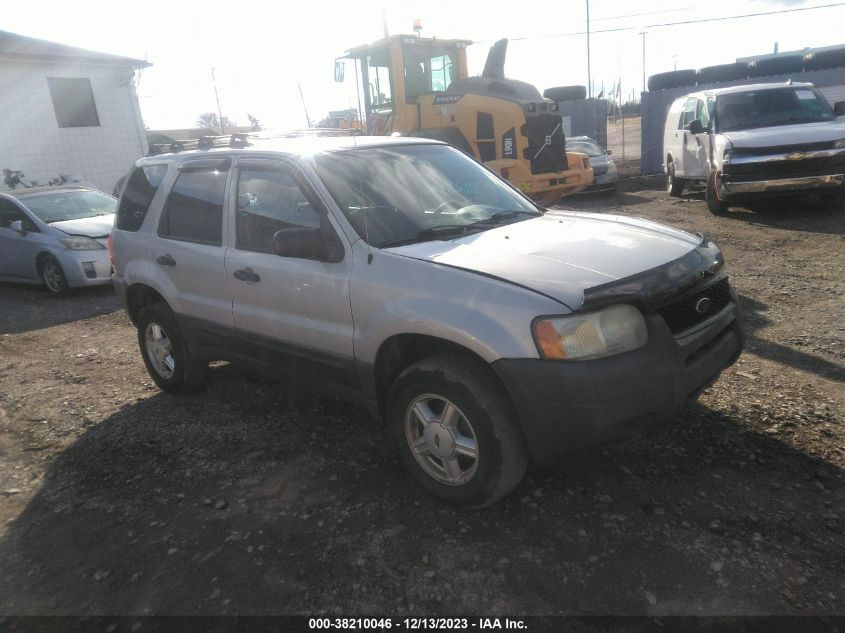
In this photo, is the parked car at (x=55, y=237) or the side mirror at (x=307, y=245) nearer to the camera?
the side mirror at (x=307, y=245)

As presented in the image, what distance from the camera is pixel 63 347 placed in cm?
665

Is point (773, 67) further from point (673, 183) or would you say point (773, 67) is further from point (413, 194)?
point (413, 194)

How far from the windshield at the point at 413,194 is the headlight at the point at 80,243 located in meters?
6.60

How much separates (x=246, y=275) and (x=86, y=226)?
6.72 metres

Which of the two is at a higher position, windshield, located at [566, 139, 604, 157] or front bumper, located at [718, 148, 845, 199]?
windshield, located at [566, 139, 604, 157]

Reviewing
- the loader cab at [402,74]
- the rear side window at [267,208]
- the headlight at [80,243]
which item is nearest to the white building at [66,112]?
the headlight at [80,243]

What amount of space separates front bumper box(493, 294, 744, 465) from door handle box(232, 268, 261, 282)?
1.76m

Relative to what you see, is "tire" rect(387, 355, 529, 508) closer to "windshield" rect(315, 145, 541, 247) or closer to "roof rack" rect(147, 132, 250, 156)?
"windshield" rect(315, 145, 541, 247)

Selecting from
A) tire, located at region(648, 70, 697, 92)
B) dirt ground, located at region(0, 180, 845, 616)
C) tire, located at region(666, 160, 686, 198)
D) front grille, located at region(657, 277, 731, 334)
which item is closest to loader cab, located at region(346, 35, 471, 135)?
tire, located at region(666, 160, 686, 198)

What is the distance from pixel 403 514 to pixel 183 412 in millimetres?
2302

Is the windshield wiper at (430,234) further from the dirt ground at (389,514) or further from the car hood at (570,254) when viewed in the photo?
the dirt ground at (389,514)

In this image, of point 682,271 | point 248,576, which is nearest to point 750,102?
point 682,271

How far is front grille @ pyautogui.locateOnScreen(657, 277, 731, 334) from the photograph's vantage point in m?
2.94

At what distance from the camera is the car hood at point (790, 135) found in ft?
31.7
